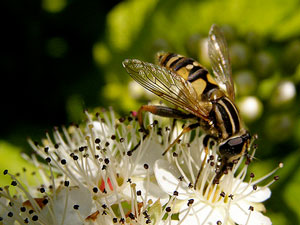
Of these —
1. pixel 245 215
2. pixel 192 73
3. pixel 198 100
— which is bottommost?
pixel 245 215

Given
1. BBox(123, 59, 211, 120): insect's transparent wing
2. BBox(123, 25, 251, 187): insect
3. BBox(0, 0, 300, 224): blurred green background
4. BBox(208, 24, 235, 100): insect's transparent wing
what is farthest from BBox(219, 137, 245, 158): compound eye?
BBox(0, 0, 300, 224): blurred green background

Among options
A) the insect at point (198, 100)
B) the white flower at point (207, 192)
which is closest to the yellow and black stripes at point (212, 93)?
the insect at point (198, 100)

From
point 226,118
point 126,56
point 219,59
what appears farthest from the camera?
point 126,56

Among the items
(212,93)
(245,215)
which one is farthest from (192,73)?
(245,215)

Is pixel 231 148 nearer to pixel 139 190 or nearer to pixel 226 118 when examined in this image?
pixel 226 118

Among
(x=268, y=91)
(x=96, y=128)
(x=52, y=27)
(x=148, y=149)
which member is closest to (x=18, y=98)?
(x=52, y=27)

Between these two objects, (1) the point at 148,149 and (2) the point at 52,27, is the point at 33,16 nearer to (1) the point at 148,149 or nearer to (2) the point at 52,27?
(2) the point at 52,27

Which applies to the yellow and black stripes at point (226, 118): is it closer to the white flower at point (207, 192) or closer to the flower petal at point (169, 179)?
the white flower at point (207, 192)
